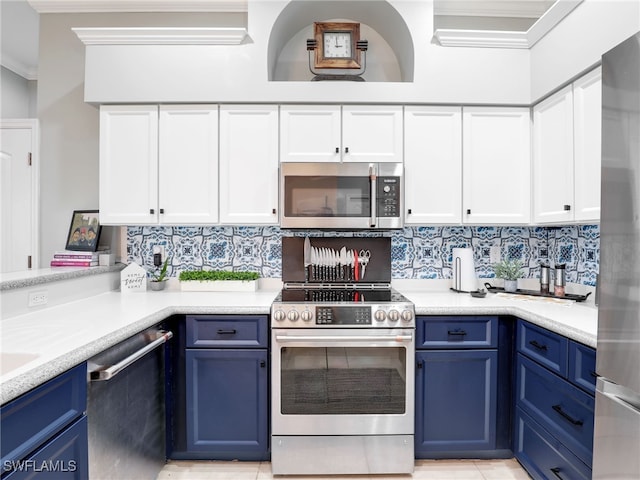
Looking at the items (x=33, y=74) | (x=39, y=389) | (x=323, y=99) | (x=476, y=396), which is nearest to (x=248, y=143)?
(x=323, y=99)

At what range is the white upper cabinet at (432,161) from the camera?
2.32 m

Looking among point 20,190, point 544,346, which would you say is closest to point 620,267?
point 544,346

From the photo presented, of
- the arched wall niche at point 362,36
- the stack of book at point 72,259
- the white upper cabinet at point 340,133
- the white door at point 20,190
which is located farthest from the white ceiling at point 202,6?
the stack of book at point 72,259

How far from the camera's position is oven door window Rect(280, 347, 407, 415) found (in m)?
1.92

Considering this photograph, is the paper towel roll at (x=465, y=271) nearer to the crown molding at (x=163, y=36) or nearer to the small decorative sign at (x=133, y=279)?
the crown molding at (x=163, y=36)

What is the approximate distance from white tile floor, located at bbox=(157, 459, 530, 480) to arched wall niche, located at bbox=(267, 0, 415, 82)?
2.31 m

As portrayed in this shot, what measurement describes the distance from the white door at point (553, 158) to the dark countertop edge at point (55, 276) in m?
2.75

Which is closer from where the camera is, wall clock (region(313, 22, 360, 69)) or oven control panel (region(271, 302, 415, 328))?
oven control panel (region(271, 302, 415, 328))

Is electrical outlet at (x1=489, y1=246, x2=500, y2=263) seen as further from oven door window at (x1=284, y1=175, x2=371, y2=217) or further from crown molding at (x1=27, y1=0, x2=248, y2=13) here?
crown molding at (x1=27, y1=0, x2=248, y2=13)

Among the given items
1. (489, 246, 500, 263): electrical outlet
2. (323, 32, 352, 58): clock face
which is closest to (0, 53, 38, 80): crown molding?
(323, 32, 352, 58): clock face

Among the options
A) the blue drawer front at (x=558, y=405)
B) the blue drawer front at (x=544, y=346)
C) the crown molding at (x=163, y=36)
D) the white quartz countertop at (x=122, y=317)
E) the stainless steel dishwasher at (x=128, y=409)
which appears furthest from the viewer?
the crown molding at (x=163, y=36)

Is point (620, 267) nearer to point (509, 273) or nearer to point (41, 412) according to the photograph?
point (509, 273)

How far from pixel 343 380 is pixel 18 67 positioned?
4.13 metres

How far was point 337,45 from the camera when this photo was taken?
2354 mm
